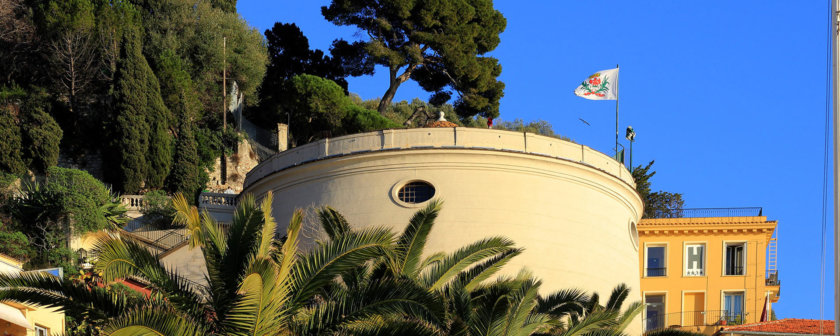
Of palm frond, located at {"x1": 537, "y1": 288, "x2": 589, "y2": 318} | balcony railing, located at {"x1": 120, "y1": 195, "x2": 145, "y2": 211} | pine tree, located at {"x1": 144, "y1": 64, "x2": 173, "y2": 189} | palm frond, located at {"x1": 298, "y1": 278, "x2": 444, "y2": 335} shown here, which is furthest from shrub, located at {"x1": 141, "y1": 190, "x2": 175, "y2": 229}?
palm frond, located at {"x1": 298, "y1": 278, "x2": 444, "y2": 335}

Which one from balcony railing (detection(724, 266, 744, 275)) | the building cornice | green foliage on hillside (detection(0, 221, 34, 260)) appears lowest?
green foliage on hillside (detection(0, 221, 34, 260))

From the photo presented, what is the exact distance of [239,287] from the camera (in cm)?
1683

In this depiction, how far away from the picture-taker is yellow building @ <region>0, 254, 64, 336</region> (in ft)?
71.0

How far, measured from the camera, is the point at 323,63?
65.2m

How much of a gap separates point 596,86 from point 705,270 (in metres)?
9.75

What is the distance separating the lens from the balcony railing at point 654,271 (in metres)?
41.2

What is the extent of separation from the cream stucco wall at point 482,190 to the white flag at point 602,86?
1089 centimetres

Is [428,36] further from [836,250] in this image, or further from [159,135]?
[836,250]

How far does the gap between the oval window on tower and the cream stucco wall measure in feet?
0.72

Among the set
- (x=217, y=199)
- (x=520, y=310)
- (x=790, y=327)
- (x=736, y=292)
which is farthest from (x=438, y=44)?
(x=520, y=310)

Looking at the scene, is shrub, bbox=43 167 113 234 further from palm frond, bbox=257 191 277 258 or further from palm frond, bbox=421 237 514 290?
palm frond, bbox=257 191 277 258

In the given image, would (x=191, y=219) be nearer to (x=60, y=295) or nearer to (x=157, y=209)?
(x=60, y=295)

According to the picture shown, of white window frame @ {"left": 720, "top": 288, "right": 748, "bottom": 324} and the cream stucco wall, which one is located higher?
the cream stucco wall

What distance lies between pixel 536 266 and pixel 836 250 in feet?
54.0
